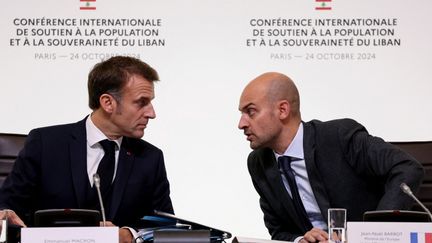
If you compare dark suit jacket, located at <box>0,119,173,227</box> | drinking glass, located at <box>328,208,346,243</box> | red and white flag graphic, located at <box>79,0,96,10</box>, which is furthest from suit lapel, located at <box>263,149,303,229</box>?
red and white flag graphic, located at <box>79,0,96,10</box>

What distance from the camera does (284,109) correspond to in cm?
339

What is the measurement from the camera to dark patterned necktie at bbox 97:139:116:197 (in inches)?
126

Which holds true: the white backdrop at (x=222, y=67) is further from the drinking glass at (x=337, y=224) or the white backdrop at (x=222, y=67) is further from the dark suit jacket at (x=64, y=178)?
the drinking glass at (x=337, y=224)

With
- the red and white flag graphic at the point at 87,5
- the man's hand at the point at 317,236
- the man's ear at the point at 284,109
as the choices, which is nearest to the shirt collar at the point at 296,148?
A: the man's ear at the point at 284,109

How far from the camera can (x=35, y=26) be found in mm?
4172

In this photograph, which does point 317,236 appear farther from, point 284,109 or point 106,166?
point 106,166

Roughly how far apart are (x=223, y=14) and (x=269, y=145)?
113cm

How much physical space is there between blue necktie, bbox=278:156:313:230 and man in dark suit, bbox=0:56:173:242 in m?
0.54

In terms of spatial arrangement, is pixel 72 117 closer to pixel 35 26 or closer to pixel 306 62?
pixel 35 26

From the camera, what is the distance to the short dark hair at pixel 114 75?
3342mm

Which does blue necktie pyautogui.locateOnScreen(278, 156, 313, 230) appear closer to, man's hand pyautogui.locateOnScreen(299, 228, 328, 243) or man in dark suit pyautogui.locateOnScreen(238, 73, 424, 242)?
man in dark suit pyautogui.locateOnScreen(238, 73, 424, 242)

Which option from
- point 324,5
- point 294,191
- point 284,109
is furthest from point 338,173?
point 324,5

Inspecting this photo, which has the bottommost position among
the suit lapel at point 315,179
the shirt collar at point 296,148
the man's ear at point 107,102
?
the suit lapel at point 315,179

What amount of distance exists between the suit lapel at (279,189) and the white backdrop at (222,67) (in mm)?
907
